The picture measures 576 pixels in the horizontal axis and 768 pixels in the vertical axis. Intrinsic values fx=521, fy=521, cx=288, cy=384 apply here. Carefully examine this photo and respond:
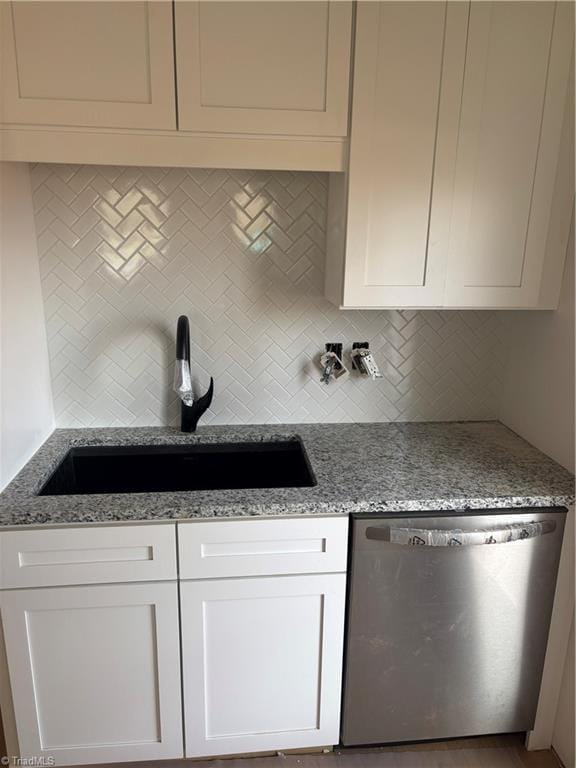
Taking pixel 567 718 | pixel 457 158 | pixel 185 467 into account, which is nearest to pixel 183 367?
pixel 185 467

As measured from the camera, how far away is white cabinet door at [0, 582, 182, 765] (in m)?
1.40

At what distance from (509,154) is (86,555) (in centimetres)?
162

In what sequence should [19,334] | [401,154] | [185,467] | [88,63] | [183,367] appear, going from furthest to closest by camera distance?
[185,467]
[183,367]
[19,334]
[401,154]
[88,63]

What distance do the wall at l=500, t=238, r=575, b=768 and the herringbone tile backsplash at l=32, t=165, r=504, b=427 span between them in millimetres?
102

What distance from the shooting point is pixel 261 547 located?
4.64ft

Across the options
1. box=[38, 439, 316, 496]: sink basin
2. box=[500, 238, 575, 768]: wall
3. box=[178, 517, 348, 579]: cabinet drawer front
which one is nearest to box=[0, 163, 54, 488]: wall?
box=[38, 439, 316, 496]: sink basin

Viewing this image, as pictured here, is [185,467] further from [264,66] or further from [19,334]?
[264,66]

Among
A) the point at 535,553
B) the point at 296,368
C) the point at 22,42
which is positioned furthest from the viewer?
the point at 296,368

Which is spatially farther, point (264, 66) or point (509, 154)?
point (509, 154)

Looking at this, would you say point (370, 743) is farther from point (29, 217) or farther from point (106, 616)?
point (29, 217)

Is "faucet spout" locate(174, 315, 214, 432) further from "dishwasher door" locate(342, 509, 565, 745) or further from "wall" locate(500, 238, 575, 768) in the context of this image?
"wall" locate(500, 238, 575, 768)

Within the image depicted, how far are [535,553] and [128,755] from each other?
133cm

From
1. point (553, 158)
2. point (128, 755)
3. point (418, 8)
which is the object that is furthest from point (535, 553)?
point (418, 8)

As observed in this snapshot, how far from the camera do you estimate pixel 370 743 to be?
1615 millimetres
